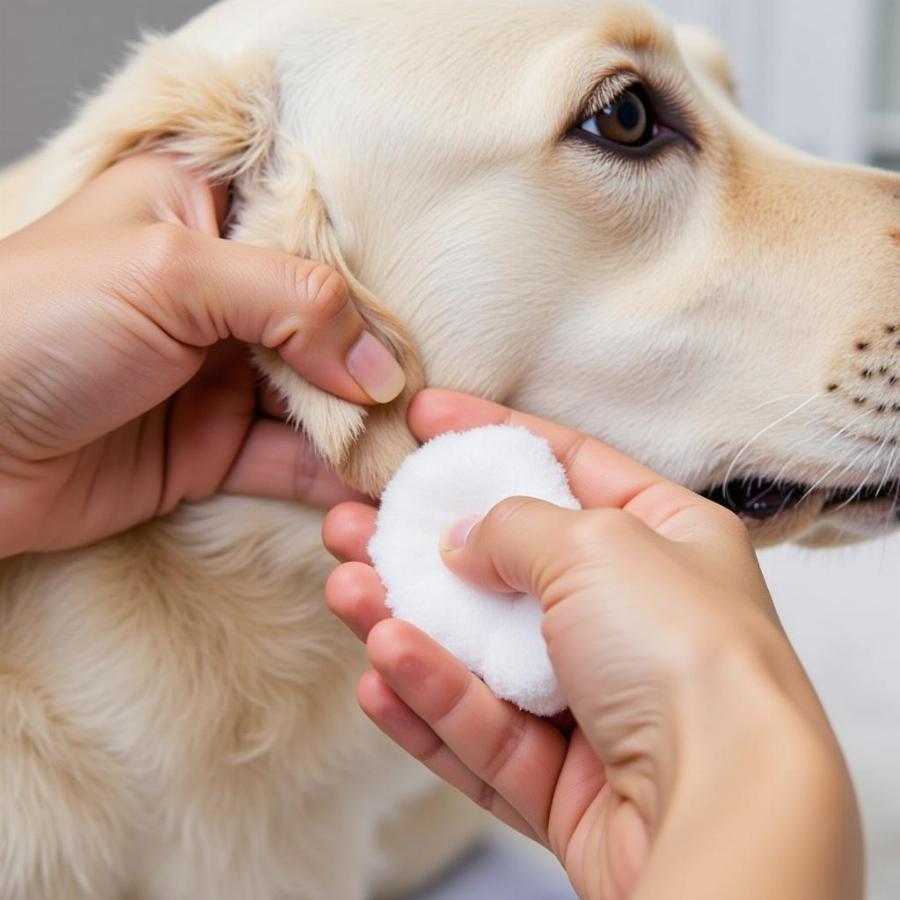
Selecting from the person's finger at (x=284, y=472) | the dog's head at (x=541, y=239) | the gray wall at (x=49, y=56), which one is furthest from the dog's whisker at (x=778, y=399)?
the gray wall at (x=49, y=56)

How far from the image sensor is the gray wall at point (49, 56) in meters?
2.12

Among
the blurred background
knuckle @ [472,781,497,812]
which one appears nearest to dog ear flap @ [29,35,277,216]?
the blurred background

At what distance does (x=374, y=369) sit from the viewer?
831 millimetres

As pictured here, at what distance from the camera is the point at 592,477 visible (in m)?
0.82

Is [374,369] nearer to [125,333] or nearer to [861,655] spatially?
[125,333]

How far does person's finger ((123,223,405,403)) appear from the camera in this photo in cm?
78

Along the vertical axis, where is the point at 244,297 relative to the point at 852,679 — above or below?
above

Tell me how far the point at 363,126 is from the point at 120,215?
0.21 meters

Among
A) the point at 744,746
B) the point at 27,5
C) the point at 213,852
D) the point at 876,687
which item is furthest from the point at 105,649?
the point at 27,5

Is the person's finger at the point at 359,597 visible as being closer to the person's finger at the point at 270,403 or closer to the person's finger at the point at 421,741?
the person's finger at the point at 421,741

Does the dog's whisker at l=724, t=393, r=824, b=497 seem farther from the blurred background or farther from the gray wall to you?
the gray wall

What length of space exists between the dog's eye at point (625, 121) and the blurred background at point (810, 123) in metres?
0.51

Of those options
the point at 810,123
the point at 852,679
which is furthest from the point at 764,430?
the point at 810,123

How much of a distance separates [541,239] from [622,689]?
1.40 feet
